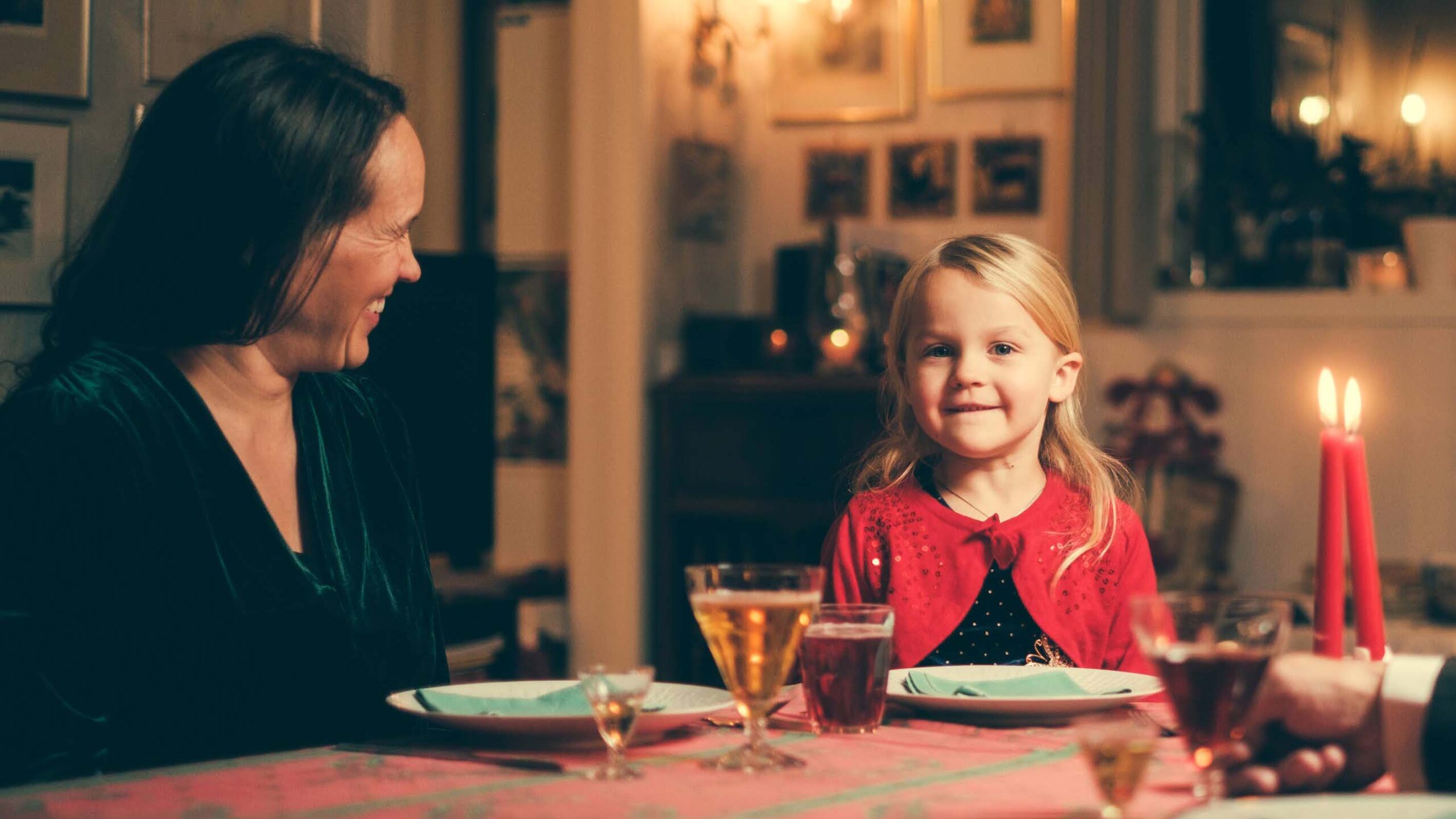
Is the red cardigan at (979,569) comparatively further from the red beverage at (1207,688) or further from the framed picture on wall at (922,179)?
the framed picture on wall at (922,179)

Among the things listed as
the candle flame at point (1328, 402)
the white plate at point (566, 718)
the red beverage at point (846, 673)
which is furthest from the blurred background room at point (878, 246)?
the candle flame at point (1328, 402)

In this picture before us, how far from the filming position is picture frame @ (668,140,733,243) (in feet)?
13.2

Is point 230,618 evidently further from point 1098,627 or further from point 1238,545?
point 1238,545

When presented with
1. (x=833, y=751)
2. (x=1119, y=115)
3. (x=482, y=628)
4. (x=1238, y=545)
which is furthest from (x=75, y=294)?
(x=1238, y=545)

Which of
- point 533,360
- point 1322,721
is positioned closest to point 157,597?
point 1322,721

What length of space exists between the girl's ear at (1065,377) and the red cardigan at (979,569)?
10cm

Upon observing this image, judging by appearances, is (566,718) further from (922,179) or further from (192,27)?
(922,179)

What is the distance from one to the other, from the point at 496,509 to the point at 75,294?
9.02 feet

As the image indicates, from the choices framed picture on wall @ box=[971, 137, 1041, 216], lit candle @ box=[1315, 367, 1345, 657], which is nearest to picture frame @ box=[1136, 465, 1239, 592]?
framed picture on wall @ box=[971, 137, 1041, 216]

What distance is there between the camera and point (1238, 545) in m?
4.00

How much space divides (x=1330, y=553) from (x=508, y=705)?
0.61 m

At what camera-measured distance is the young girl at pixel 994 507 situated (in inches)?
64.2

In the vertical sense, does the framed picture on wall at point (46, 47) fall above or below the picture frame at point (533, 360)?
above

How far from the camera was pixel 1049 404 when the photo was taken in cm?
182
